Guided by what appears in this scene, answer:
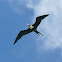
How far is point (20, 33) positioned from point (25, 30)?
1.96 meters

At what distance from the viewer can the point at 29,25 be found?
64250 millimetres

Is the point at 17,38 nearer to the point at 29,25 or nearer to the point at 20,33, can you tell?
the point at 20,33

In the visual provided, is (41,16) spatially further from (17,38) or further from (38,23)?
(17,38)

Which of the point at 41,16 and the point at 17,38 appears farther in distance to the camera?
the point at 17,38

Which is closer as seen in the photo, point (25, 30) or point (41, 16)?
point (41, 16)

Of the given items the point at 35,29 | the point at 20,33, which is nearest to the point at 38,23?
the point at 35,29

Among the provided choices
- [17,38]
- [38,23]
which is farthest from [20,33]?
[38,23]

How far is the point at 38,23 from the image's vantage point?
64.8 meters

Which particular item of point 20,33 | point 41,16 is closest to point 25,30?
point 20,33

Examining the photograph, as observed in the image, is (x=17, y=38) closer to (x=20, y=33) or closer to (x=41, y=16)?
(x=20, y=33)

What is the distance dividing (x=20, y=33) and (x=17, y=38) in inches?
76.2

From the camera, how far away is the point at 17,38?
225 feet

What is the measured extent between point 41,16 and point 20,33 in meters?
9.37

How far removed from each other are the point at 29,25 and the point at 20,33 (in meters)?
Answer: 4.99
